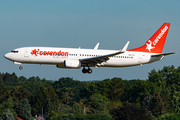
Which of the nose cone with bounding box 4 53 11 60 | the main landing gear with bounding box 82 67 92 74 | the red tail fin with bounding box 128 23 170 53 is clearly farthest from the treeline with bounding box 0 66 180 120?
the nose cone with bounding box 4 53 11 60

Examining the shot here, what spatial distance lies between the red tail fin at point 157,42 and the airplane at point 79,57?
1.18m

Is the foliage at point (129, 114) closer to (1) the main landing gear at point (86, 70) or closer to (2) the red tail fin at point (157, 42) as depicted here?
(2) the red tail fin at point (157, 42)

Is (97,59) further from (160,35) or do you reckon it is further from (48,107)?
(48,107)

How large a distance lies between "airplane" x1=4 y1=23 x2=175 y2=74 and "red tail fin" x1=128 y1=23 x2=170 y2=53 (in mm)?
1184

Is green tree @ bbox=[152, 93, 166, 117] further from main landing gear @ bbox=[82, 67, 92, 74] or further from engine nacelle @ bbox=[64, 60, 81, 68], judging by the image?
engine nacelle @ bbox=[64, 60, 81, 68]

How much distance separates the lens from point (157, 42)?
2667 inches

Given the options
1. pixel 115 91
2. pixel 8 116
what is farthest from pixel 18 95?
pixel 8 116

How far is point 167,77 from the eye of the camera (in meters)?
156

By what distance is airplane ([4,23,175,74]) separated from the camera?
5925 cm

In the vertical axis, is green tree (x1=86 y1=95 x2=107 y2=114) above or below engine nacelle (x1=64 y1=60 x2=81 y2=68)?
below

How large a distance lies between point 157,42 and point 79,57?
56.6 feet

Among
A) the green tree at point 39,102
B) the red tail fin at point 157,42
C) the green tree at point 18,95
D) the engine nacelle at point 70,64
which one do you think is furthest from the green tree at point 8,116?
the red tail fin at point 157,42

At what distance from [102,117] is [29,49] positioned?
24.3m

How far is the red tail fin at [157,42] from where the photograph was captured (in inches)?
2623
